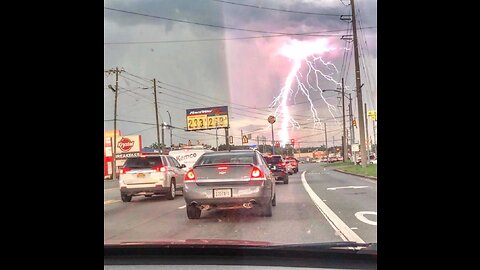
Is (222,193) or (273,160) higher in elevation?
(273,160)

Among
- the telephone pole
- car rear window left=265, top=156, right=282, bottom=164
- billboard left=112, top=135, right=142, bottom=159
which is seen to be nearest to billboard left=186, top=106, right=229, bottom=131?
billboard left=112, top=135, right=142, bottom=159

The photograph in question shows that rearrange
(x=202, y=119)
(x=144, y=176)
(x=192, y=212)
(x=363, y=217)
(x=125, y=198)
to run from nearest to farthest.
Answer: (x=363, y=217) → (x=192, y=212) → (x=144, y=176) → (x=125, y=198) → (x=202, y=119)

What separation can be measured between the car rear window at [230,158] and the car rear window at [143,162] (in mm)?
5288

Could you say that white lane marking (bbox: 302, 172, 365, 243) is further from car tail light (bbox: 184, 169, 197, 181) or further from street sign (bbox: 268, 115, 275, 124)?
street sign (bbox: 268, 115, 275, 124)

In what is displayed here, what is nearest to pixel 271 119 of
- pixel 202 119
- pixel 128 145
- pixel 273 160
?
pixel 273 160

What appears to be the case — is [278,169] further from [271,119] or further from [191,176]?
[191,176]

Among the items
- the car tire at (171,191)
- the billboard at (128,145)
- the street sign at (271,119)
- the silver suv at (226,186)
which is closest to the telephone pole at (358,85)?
the street sign at (271,119)

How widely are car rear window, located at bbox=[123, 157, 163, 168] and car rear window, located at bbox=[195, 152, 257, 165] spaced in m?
5.29

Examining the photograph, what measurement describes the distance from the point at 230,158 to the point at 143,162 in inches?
236

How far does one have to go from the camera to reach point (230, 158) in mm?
10156

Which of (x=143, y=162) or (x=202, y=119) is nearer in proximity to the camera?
(x=143, y=162)
